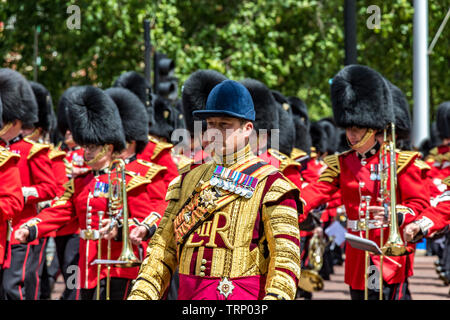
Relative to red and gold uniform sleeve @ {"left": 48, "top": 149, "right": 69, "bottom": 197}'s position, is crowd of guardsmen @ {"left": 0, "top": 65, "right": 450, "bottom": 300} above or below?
above

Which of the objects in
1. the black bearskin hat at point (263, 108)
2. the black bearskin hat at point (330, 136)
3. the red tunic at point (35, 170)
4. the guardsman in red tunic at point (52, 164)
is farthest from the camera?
the black bearskin hat at point (330, 136)

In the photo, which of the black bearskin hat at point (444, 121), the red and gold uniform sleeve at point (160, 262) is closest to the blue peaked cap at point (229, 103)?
the red and gold uniform sleeve at point (160, 262)

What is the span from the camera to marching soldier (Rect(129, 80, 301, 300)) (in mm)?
4000

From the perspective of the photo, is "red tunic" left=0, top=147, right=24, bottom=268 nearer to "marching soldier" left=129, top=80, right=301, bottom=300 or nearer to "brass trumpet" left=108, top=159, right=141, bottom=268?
"brass trumpet" left=108, top=159, right=141, bottom=268

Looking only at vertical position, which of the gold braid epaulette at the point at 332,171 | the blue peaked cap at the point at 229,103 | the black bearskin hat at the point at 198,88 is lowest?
the gold braid epaulette at the point at 332,171

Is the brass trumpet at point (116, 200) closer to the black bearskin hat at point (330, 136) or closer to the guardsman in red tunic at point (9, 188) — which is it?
the guardsman in red tunic at point (9, 188)

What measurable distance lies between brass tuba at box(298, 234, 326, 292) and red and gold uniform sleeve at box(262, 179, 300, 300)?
17.6ft

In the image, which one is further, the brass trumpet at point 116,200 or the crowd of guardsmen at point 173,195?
the brass trumpet at point 116,200

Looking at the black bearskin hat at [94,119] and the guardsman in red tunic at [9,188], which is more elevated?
the black bearskin hat at [94,119]

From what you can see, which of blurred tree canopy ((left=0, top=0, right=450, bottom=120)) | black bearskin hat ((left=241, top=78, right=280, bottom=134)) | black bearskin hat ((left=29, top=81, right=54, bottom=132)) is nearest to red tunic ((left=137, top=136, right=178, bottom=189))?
black bearskin hat ((left=241, top=78, right=280, bottom=134))

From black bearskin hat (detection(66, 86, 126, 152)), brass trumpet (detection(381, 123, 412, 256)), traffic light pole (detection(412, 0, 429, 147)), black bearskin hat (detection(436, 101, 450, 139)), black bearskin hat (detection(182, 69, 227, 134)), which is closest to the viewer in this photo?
brass trumpet (detection(381, 123, 412, 256))

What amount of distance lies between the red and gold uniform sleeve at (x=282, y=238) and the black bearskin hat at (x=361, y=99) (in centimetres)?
262

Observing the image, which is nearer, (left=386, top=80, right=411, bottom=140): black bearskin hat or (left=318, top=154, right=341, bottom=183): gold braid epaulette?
(left=318, top=154, right=341, bottom=183): gold braid epaulette

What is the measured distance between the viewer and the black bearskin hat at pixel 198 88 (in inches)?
304
